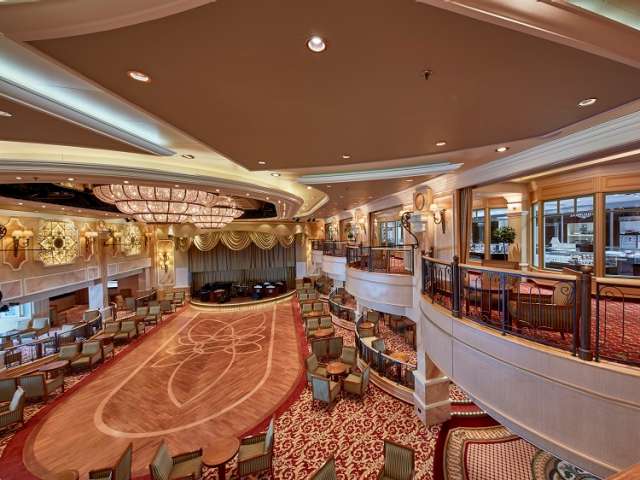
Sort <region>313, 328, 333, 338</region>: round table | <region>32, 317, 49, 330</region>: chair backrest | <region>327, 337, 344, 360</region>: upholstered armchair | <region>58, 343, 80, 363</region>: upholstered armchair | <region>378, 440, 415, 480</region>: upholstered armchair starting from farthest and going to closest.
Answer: <region>32, 317, 49, 330</region>: chair backrest, <region>313, 328, 333, 338</region>: round table, <region>327, 337, 344, 360</region>: upholstered armchair, <region>58, 343, 80, 363</region>: upholstered armchair, <region>378, 440, 415, 480</region>: upholstered armchair

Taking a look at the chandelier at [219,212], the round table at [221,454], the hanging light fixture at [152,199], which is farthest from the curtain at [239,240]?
the round table at [221,454]

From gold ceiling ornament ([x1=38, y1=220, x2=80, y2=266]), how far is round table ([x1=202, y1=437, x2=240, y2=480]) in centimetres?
977

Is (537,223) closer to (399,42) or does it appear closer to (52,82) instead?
(399,42)

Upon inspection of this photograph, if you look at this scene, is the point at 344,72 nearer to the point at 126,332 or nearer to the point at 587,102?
the point at 587,102

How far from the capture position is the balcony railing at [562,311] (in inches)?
97.5

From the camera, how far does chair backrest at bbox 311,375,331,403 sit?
6.57 meters

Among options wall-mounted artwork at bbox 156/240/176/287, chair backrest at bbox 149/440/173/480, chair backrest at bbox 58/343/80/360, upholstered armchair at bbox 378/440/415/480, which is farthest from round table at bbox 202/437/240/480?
wall-mounted artwork at bbox 156/240/176/287

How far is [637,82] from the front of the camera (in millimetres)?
1979

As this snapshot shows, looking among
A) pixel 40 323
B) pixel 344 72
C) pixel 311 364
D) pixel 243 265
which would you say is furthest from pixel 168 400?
pixel 243 265

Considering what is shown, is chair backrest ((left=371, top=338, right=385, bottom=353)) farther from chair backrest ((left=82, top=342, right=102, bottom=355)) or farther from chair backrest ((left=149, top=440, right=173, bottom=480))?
chair backrest ((left=82, top=342, right=102, bottom=355))

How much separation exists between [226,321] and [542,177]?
14.0 m

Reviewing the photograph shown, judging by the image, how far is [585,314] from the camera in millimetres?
2506

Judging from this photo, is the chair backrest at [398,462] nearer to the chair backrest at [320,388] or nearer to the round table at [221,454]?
the chair backrest at [320,388]

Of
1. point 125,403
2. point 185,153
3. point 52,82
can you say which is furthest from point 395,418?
point 52,82
